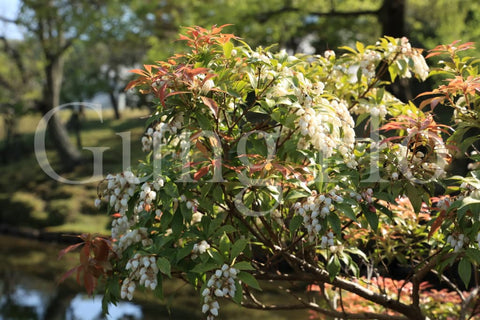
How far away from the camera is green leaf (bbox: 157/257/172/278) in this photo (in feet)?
6.44

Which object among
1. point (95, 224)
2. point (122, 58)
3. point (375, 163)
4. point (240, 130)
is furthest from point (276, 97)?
point (122, 58)

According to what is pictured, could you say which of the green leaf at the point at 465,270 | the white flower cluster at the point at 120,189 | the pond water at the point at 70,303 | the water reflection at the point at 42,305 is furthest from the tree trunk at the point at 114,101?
the green leaf at the point at 465,270

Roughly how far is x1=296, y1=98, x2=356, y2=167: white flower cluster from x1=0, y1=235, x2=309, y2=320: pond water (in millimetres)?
2606

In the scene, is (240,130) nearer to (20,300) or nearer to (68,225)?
(20,300)

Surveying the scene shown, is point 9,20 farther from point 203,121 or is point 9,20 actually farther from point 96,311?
point 203,121

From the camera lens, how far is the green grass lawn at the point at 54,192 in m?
11.1

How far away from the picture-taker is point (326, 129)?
2.13 metres

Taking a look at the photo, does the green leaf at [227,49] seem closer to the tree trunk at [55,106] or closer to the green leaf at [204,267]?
the green leaf at [204,267]

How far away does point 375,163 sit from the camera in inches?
83.9

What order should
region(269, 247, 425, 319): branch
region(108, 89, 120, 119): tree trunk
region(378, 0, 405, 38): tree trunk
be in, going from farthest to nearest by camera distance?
region(108, 89, 120, 119): tree trunk
region(378, 0, 405, 38): tree trunk
region(269, 247, 425, 319): branch

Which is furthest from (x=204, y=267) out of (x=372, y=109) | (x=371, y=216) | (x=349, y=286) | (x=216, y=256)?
(x=372, y=109)

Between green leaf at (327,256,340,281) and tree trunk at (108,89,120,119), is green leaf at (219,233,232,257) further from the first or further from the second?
tree trunk at (108,89,120,119)

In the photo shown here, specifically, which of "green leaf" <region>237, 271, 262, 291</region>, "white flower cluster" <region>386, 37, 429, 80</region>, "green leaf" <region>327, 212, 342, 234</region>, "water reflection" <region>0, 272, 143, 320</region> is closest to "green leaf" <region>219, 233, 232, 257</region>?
"green leaf" <region>237, 271, 262, 291</region>

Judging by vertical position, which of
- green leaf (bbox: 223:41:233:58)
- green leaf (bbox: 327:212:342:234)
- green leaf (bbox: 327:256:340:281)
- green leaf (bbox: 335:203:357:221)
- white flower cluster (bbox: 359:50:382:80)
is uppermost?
green leaf (bbox: 223:41:233:58)
